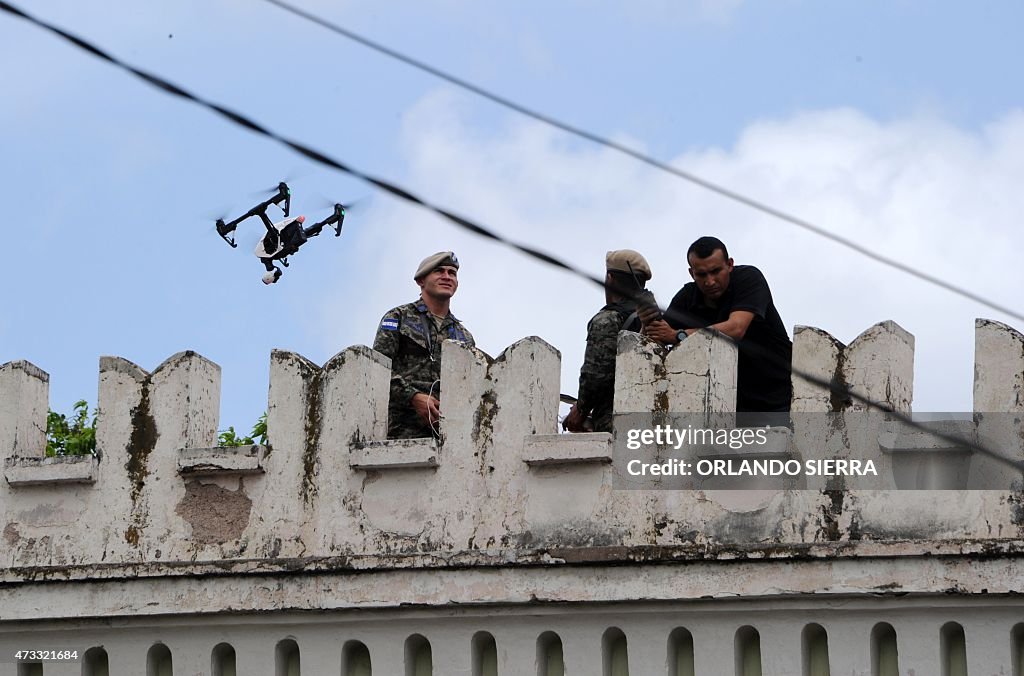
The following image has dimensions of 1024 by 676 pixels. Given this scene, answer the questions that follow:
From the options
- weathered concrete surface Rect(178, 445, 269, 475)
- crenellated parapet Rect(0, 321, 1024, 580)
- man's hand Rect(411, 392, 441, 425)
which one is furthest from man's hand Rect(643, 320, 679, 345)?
weathered concrete surface Rect(178, 445, 269, 475)

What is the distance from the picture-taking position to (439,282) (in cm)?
1353

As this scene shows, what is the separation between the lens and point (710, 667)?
459 inches

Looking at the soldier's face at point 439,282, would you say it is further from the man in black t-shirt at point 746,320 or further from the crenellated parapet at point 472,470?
the man in black t-shirt at point 746,320

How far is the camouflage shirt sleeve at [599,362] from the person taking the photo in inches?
495

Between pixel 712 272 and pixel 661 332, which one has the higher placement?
pixel 712 272

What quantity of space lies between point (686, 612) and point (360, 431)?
2260mm

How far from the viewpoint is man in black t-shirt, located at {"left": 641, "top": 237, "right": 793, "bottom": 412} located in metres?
12.1

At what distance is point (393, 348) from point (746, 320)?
91.5 inches

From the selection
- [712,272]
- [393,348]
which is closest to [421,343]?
[393,348]

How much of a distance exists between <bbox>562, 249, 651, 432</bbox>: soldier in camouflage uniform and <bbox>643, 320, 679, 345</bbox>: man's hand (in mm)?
192

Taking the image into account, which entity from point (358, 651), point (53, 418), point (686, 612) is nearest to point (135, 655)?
point (358, 651)

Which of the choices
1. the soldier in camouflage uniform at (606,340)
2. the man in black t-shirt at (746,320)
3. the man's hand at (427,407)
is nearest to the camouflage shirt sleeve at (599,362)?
the soldier in camouflage uniform at (606,340)

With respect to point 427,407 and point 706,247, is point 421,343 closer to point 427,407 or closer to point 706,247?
point 427,407
